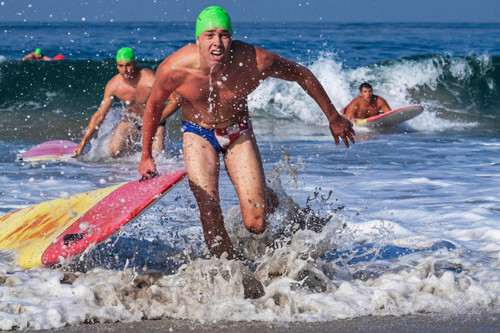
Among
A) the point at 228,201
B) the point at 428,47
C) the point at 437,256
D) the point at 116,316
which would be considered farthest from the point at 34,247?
the point at 428,47

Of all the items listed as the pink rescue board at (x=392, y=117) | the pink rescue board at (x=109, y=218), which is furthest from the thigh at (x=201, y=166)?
the pink rescue board at (x=392, y=117)

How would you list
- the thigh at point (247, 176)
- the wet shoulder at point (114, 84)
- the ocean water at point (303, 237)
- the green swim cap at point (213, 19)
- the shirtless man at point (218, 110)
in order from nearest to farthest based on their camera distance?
the ocean water at point (303, 237) → the green swim cap at point (213, 19) → the shirtless man at point (218, 110) → the thigh at point (247, 176) → the wet shoulder at point (114, 84)

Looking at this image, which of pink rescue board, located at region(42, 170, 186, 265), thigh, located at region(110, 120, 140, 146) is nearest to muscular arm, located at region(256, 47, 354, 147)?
pink rescue board, located at region(42, 170, 186, 265)

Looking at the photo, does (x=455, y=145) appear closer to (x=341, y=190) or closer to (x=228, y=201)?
(x=341, y=190)

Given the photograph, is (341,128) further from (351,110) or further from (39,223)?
(351,110)

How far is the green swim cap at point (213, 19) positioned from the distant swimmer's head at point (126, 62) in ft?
14.8

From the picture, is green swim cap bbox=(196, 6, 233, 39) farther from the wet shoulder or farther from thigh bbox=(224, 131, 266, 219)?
the wet shoulder

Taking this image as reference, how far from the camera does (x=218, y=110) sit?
4.23m

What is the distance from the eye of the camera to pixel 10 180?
298 inches

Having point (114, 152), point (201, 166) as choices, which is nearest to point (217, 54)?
point (201, 166)

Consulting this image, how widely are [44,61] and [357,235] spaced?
601 inches

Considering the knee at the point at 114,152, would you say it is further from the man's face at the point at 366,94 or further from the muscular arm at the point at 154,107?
the man's face at the point at 366,94

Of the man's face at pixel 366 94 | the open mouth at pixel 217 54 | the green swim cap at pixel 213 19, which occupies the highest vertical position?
the green swim cap at pixel 213 19

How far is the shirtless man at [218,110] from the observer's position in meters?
3.98
